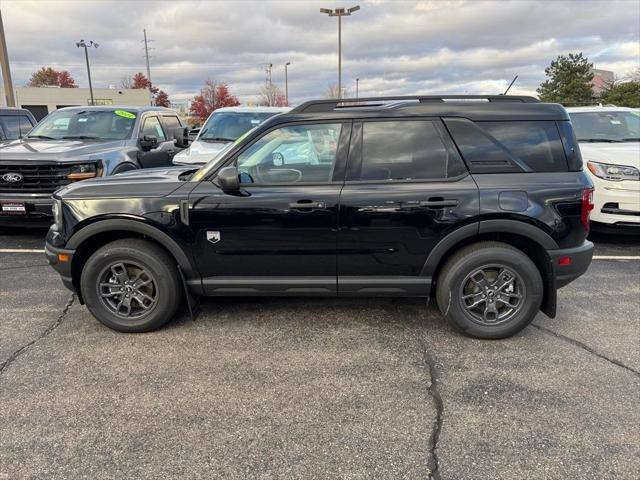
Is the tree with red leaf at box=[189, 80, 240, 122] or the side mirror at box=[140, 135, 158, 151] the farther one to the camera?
the tree with red leaf at box=[189, 80, 240, 122]

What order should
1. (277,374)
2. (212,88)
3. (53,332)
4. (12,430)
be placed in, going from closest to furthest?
(12,430)
(277,374)
(53,332)
(212,88)

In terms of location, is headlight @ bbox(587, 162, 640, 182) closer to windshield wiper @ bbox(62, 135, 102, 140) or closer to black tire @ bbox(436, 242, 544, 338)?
black tire @ bbox(436, 242, 544, 338)

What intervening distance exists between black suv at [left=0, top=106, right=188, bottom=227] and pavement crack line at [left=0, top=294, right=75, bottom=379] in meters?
2.24

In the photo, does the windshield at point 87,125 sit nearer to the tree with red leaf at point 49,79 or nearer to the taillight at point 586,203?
the taillight at point 586,203

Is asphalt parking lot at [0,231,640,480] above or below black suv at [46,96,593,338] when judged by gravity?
below

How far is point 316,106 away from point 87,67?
177 feet

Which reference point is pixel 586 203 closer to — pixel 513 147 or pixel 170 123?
pixel 513 147

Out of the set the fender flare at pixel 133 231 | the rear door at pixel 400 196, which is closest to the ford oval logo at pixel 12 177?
the fender flare at pixel 133 231

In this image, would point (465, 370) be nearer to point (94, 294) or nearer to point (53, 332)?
point (94, 294)

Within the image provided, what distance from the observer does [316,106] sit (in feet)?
12.2

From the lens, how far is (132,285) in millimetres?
3809

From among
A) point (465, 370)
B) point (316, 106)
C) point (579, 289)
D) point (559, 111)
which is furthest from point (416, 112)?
point (579, 289)

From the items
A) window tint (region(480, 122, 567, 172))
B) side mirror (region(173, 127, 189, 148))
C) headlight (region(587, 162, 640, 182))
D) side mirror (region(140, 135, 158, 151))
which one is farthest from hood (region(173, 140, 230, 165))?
headlight (region(587, 162, 640, 182))

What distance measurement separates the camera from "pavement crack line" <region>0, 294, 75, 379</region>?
3.39 metres
